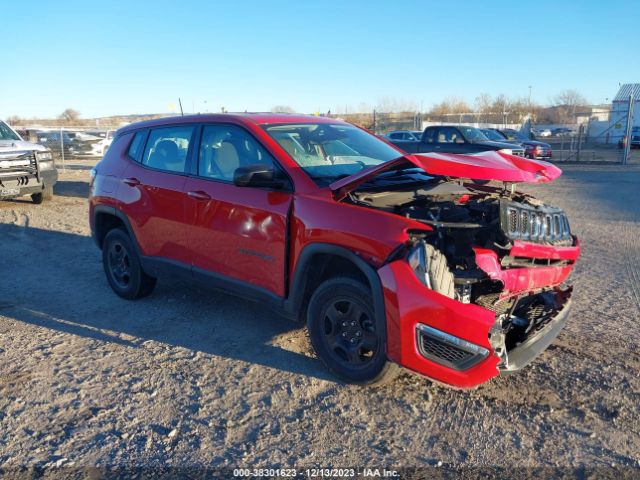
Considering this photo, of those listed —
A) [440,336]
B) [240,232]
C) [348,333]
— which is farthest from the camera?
[240,232]

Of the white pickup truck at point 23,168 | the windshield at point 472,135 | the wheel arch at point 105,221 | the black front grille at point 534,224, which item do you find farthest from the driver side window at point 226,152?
the windshield at point 472,135

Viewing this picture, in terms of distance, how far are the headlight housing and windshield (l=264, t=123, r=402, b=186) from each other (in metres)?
0.99

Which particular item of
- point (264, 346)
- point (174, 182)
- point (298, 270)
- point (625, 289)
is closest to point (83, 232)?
point (174, 182)

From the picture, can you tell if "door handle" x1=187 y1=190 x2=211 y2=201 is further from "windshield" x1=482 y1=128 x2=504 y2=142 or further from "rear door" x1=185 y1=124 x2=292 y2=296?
"windshield" x1=482 y1=128 x2=504 y2=142

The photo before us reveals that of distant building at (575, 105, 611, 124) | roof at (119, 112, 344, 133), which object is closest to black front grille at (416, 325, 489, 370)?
roof at (119, 112, 344, 133)

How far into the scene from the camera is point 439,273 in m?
3.33

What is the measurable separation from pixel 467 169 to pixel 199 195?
7.31 ft

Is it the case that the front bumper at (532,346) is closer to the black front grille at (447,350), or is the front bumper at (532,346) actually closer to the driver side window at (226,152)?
the black front grille at (447,350)

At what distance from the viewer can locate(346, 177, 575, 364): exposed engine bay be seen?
3.55 meters

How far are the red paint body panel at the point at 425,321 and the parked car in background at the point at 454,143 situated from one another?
13187mm

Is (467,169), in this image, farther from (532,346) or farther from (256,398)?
(256,398)

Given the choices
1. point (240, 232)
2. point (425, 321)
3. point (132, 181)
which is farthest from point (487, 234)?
point (132, 181)

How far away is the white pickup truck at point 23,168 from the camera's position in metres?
11.0

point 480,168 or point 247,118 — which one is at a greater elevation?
point 247,118
